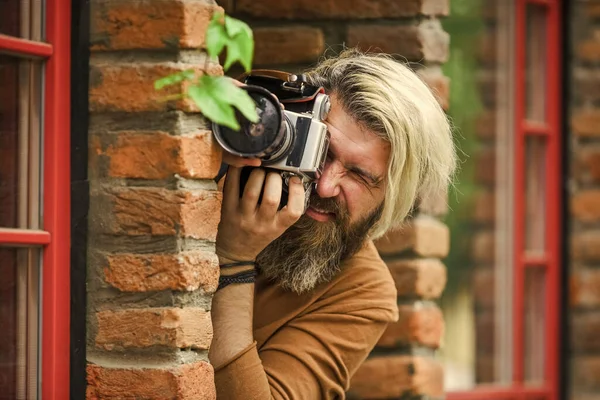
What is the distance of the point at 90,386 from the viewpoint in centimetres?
181

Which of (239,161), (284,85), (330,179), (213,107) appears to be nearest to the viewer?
(213,107)

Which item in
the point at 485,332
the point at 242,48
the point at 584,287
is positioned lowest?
the point at 485,332

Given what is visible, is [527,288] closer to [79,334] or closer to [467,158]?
[467,158]

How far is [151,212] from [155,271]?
0.10 m

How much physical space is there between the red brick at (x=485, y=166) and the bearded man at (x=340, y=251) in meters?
1.09

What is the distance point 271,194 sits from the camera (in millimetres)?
1916

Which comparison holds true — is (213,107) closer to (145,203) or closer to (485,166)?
(145,203)

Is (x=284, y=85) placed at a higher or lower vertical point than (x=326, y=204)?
higher

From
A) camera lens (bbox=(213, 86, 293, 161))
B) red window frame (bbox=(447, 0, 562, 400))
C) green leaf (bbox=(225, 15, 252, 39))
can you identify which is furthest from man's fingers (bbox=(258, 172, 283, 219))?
red window frame (bbox=(447, 0, 562, 400))

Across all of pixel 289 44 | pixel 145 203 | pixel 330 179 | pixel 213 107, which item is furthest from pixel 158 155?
pixel 289 44

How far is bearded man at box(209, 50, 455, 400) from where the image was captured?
2.09 meters

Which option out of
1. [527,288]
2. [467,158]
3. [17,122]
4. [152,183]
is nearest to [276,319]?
[152,183]

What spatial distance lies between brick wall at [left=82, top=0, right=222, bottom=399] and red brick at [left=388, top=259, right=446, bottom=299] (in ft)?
3.10

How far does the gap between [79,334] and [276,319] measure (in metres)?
0.55
